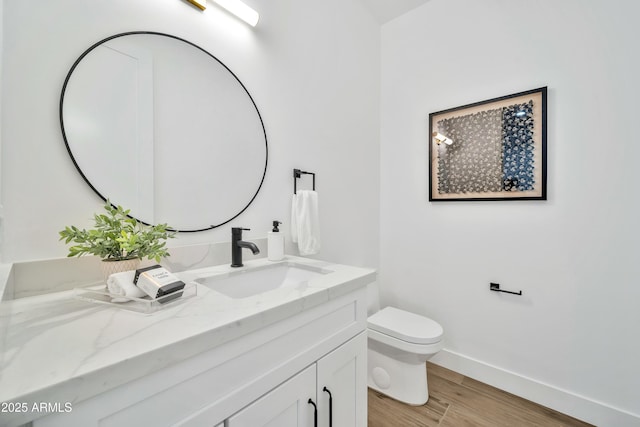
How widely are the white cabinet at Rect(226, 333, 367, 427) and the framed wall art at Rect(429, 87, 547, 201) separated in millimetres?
1335

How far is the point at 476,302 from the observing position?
1771mm

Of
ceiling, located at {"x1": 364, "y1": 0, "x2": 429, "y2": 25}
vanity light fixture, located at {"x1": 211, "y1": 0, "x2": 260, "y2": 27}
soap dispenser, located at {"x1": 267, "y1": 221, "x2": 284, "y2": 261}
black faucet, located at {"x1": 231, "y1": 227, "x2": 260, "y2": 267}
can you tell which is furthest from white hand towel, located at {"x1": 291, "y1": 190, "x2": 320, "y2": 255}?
ceiling, located at {"x1": 364, "y1": 0, "x2": 429, "y2": 25}

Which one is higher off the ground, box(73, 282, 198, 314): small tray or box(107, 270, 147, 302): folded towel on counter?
box(107, 270, 147, 302): folded towel on counter

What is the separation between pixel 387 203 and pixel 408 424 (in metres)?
1.46

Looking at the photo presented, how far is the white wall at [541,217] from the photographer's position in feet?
4.40

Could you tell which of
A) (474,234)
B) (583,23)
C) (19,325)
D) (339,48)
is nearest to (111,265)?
(19,325)

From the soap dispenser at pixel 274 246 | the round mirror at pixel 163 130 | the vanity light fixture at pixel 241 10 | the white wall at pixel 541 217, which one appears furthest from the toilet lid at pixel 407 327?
the vanity light fixture at pixel 241 10

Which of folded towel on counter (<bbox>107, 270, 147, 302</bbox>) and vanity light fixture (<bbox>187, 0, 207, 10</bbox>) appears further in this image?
vanity light fixture (<bbox>187, 0, 207, 10</bbox>)

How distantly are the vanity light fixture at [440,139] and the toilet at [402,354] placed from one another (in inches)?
49.3

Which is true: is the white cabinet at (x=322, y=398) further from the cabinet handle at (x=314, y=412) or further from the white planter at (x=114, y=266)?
the white planter at (x=114, y=266)

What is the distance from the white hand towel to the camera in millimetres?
1387

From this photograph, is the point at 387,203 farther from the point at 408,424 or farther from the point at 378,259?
the point at 408,424

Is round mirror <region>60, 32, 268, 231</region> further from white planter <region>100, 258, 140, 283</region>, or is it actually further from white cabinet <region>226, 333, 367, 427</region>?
white cabinet <region>226, 333, 367, 427</region>

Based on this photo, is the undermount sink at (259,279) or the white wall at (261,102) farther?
the undermount sink at (259,279)
